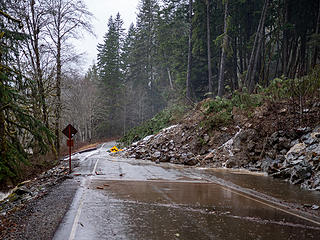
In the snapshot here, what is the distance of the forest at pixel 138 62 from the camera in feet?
45.0

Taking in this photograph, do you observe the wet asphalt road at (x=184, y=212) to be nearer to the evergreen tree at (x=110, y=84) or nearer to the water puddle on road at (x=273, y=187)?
the water puddle on road at (x=273, y=187)

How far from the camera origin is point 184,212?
6.73 metres

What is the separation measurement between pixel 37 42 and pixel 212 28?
1958 cm

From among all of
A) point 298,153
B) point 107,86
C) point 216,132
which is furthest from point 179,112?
point 107,86

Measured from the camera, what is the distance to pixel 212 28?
3238 cm

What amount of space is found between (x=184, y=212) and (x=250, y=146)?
32.5 feet

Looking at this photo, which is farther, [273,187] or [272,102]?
[272,102]

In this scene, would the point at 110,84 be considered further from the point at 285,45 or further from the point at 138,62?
the point at 285,45

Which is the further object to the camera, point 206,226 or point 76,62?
point 76,62

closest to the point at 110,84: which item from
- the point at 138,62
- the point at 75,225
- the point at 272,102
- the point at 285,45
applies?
the point at 138,62

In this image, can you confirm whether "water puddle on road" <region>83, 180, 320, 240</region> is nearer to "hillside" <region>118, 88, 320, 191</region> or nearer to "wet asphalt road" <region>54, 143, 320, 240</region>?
"wet asphalt road" <region>54, 143, 320, 240</region>

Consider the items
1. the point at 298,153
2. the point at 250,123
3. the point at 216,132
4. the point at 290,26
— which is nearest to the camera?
the point at 298,153

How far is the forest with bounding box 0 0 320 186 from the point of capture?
540 inches

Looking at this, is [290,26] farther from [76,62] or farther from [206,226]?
[206,226]
